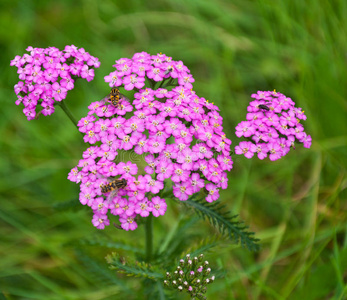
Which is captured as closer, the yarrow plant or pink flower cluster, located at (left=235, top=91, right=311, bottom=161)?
the yarrow plant

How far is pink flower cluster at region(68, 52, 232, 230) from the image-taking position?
287 centimetres

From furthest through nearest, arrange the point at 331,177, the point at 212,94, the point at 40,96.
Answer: the point at 212,94 → the point at 331,177 → the point at 40,96

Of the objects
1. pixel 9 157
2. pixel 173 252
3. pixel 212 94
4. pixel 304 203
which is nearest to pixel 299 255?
pixel 304 203

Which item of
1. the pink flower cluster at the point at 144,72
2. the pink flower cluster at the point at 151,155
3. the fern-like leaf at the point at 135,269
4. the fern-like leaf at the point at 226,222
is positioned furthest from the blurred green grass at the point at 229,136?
the pink flower cluster at the point at 144,72

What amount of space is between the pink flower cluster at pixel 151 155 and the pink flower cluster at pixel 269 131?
176 mm

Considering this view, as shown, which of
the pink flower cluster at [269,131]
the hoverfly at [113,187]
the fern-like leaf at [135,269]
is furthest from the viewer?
the pink flower cluster at [269,131]

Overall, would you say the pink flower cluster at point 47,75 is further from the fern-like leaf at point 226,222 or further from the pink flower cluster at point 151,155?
the fern-like leaf at point 226,222

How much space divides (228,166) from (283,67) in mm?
3574

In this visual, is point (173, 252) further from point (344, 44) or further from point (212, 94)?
point (344, 44)

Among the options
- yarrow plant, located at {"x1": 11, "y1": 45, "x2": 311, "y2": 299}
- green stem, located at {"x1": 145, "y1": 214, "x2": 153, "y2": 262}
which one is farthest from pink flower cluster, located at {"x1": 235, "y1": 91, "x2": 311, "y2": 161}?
green stem, located at {"x1": 145, "y1": 214, "x2": 153, "y2": 262}

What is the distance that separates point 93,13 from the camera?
7234 millimetres

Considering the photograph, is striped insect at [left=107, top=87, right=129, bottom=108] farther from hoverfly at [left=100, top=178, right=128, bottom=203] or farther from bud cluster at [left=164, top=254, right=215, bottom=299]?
bud cluster at [left=164, top=254, right=215, bottom=299]

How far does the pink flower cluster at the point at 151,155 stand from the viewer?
9.41 ft

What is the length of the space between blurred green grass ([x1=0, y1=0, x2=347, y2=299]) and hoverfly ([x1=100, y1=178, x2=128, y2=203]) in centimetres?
103
